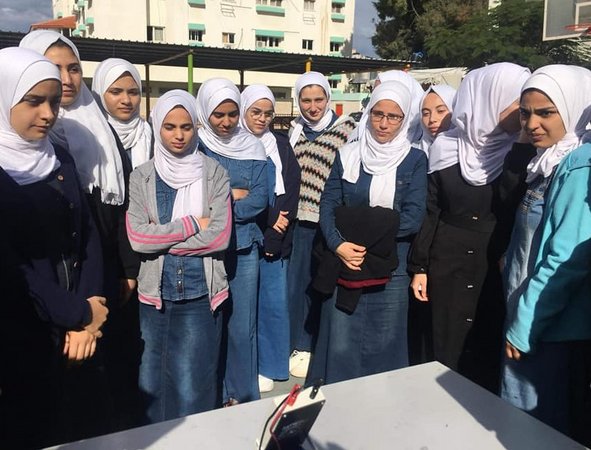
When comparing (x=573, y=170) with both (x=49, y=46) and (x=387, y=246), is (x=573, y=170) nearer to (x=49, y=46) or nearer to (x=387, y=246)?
(x=387, y=246)

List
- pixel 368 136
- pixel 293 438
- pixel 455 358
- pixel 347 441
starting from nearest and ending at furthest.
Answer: pixel 293 438 → pixel 347 441 → pixel 455 358 → pixel 368 136

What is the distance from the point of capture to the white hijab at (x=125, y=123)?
→ 284 centimetres

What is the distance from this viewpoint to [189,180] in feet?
8.56

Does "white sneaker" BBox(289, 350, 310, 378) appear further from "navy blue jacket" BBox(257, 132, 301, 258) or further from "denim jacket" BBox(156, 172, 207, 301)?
"denim jacket" BBox(156, 172, 207, 301)

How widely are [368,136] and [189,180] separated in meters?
0.98

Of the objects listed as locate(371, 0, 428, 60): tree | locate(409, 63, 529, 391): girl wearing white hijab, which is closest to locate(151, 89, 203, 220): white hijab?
locate(409, 63, 529, 391): girl wearing white hijab

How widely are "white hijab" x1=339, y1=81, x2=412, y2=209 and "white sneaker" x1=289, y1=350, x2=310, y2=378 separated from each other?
132 cm

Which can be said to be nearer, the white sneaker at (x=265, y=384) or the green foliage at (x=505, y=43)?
the white sneaker at (x=265, y=384)

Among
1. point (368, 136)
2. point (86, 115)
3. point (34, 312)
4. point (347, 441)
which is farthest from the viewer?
point (368, 136)

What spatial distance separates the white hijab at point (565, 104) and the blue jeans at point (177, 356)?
61.3 inches

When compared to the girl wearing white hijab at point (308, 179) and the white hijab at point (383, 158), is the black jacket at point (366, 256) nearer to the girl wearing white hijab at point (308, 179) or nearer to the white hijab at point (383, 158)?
the white hijab at point (383, 158)

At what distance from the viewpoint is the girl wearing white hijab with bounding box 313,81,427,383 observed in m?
2.86

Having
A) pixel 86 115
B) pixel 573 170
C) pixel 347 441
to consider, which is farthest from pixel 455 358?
pixel 86 115

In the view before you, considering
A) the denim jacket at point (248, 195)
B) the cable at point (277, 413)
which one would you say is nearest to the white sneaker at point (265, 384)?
the denim jacket at point (248, 195)
